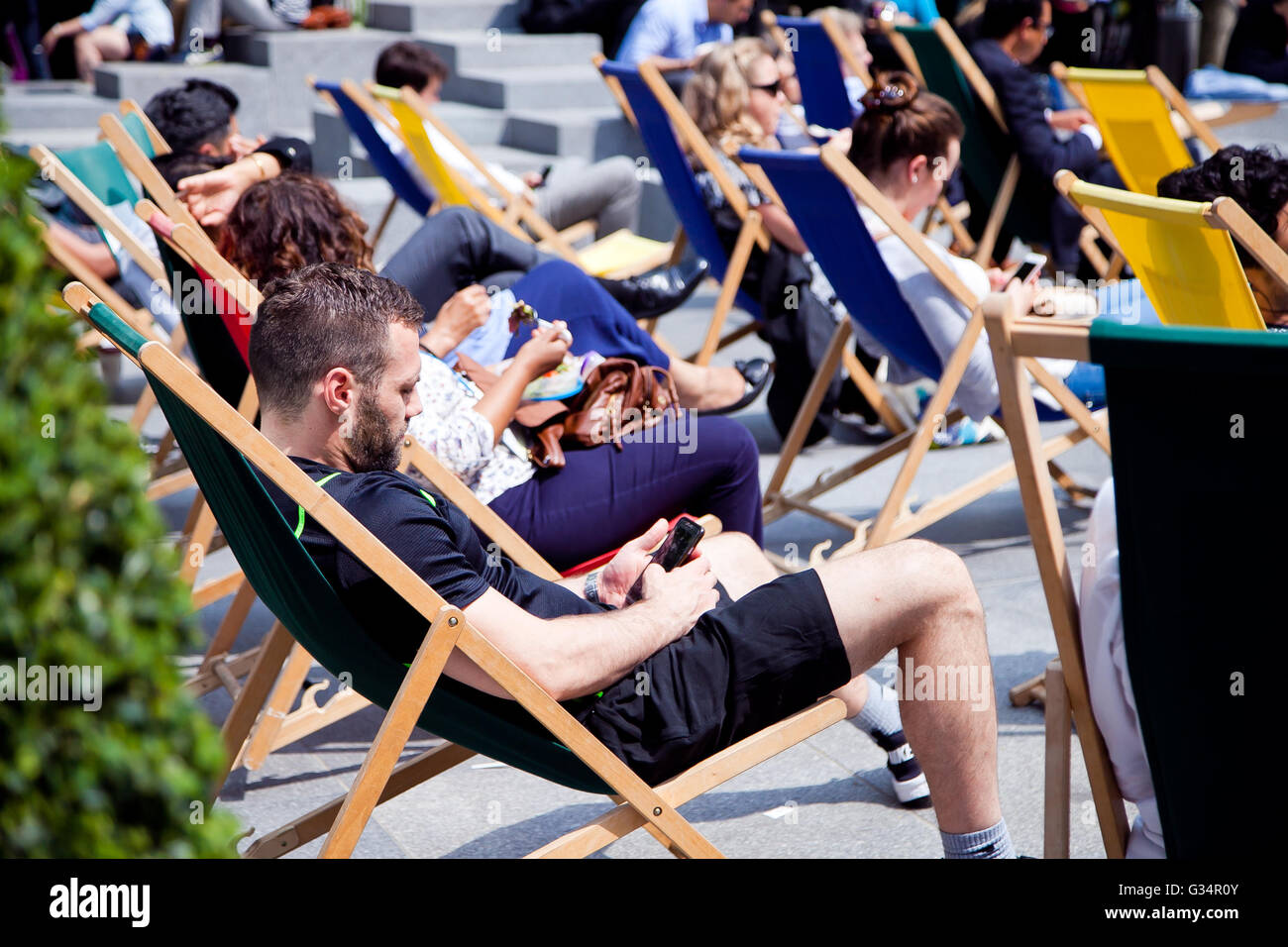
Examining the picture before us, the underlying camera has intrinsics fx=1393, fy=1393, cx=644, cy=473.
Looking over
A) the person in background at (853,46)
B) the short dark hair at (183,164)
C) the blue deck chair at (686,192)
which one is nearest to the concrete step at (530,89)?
the person in background at (853,46)

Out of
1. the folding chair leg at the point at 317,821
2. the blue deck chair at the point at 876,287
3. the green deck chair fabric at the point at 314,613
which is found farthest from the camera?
the blue deck chair at the point at 876,287

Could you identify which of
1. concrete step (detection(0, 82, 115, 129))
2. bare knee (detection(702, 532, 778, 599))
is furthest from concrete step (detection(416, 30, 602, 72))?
bare knee (detection(702, 532, 778, 599))

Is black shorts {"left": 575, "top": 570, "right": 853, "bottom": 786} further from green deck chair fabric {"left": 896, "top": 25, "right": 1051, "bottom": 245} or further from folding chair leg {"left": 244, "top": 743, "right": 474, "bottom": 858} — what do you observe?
green deck chair fabric {"left": 896, "top": 25, "right": 1051, "bottom": 245}

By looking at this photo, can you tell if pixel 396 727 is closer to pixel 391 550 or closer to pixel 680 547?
pixel 391 550

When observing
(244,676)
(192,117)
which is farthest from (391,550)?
(192,117)

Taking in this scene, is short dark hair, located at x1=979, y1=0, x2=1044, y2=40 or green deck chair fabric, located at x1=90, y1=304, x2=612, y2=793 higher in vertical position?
short dark hair, located at x1=979, y1=0, x2=1044, y2=40

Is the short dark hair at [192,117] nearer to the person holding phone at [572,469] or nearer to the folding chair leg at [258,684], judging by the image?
the person holding phone at [572,469]

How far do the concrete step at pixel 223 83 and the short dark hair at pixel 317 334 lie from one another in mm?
6948

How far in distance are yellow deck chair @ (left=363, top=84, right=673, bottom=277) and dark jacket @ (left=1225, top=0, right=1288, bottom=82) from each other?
16.3 ft

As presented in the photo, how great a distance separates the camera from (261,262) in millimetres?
3053

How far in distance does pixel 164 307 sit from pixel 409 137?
125 centimetres

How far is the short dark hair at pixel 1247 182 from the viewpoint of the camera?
304cm

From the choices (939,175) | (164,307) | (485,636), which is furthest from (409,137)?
(485,636)

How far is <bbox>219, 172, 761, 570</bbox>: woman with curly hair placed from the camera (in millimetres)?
2896
